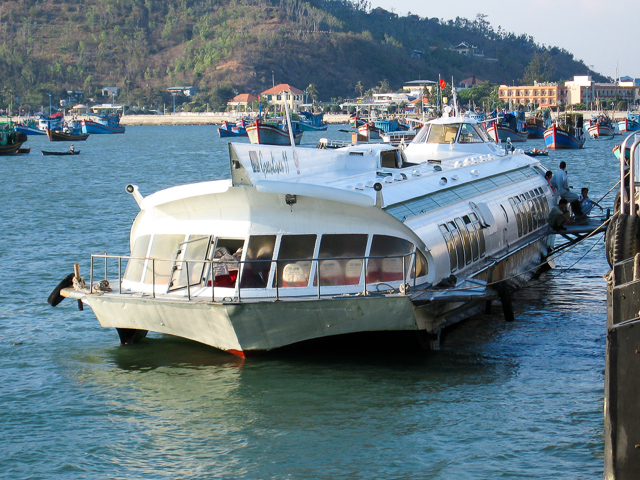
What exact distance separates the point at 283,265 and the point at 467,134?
13.0m

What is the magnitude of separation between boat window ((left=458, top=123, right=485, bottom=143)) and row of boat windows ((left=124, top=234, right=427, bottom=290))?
11.3 meters

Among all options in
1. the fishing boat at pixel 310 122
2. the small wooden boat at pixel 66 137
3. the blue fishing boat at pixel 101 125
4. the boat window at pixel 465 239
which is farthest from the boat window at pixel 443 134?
the fishing boat at pixel 310 122

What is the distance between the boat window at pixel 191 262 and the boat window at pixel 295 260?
4.77ft

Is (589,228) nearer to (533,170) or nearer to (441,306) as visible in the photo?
(533,170)

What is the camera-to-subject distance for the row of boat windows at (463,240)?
59.6ft

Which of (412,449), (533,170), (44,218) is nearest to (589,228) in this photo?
(533,170)

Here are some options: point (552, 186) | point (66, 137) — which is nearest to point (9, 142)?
point (66, 137)

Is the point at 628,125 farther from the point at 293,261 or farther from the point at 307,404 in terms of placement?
the point at 307,404

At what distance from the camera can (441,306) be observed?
16.7 metres

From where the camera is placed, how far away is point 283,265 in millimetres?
16156

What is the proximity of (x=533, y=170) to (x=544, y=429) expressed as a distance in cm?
1470

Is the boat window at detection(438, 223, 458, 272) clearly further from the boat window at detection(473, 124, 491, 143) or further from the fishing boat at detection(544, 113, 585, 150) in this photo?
the fishing boat at detection(544, 113, 585, 150)

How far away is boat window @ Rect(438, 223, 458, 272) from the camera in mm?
17969

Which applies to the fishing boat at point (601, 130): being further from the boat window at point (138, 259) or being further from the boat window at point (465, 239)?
the boat window at point (138, 259)
